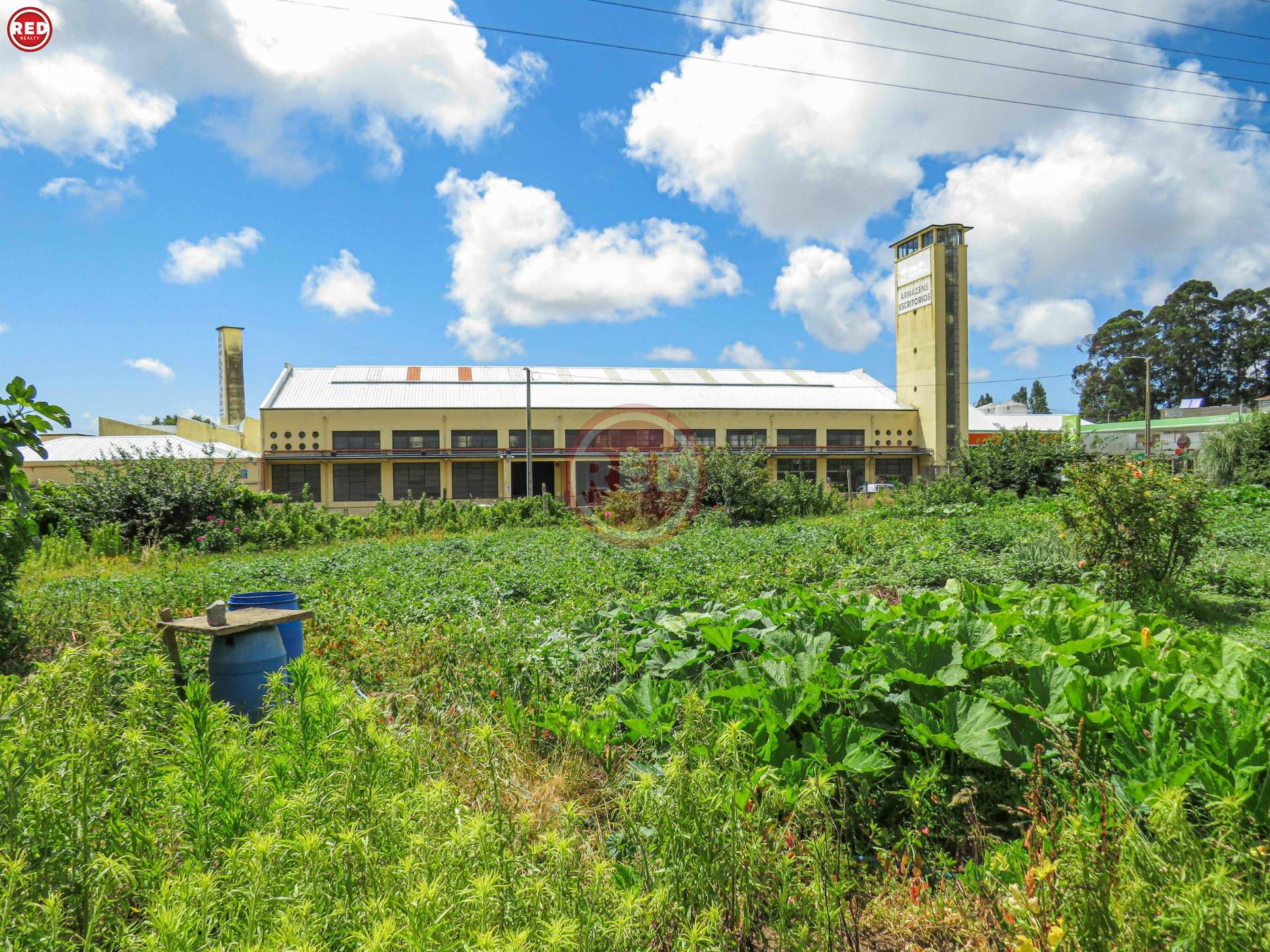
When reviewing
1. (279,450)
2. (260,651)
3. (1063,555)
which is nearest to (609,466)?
(279,450)

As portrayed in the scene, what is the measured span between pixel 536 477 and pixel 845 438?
719 inches

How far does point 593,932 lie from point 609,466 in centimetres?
3801

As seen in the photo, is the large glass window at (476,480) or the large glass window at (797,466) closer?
the large glass window at (476,480)

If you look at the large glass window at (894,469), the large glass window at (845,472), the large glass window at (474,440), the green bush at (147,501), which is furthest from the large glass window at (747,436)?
the green bush at (147,501)

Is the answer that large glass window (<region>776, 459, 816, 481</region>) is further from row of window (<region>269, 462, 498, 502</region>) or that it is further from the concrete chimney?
the concrete chimney

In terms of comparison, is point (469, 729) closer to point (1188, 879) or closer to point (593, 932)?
point (593, 932)

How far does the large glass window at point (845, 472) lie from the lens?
41844 millimetres

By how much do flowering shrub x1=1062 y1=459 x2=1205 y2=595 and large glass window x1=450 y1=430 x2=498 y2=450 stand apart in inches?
1259

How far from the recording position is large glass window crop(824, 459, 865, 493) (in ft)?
137

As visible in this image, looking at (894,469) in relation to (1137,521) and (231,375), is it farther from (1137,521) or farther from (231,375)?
(231,375)

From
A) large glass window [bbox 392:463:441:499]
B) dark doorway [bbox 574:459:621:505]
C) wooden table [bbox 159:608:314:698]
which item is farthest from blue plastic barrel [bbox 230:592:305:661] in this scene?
dark doorway [bbox 574:459:621:505]

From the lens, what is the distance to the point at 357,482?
36438mm

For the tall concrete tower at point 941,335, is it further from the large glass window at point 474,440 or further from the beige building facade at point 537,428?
the large glass window at point 474,440

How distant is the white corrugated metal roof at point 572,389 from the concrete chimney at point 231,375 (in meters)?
5.10
